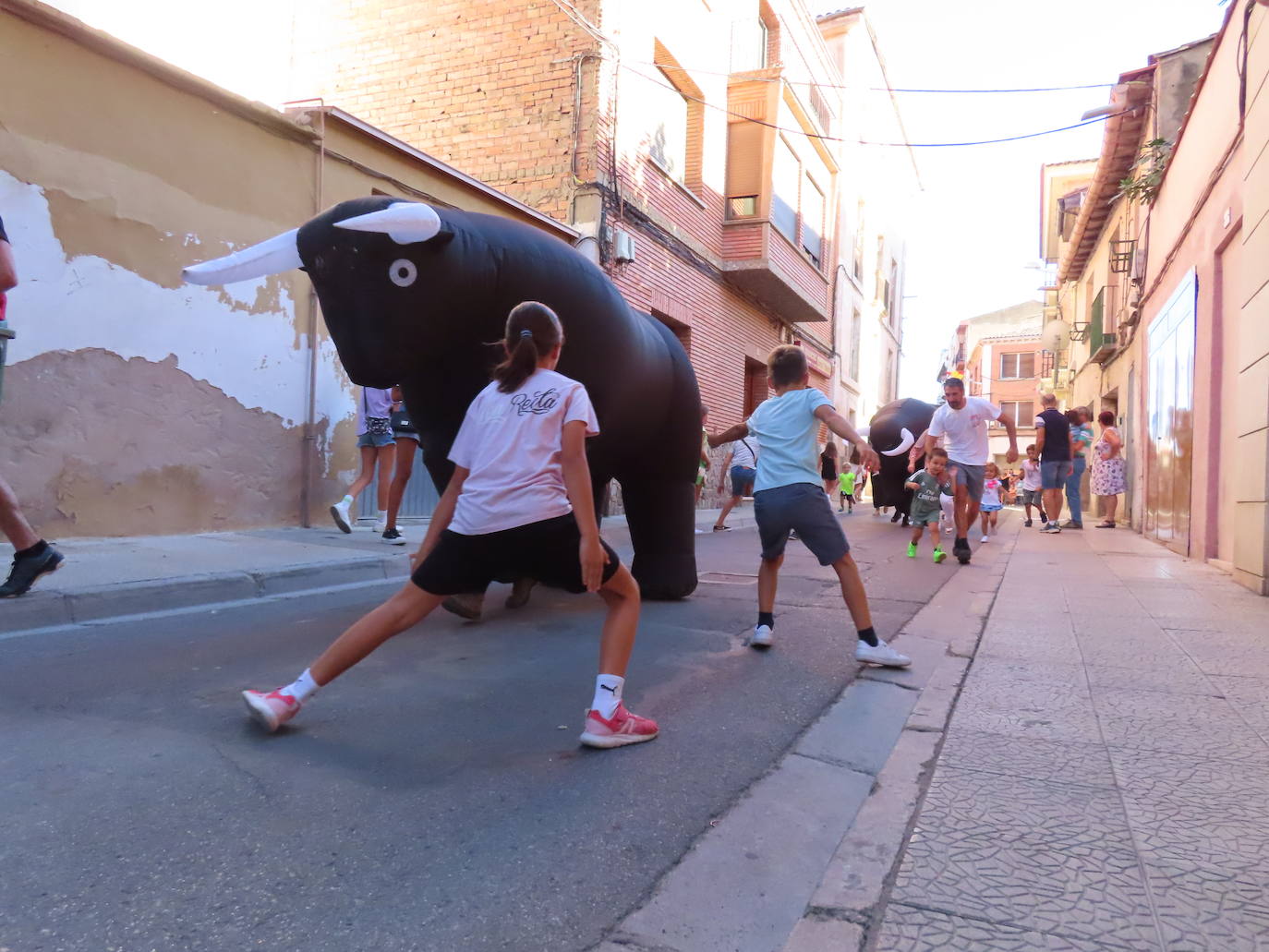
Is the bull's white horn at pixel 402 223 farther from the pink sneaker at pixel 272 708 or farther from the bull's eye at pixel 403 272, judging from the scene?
the pink sneaker at pixel 272 708

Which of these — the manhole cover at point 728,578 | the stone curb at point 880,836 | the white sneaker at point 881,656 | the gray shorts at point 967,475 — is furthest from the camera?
the gray shorts at point 967,475

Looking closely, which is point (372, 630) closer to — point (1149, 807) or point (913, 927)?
point (913, 927)

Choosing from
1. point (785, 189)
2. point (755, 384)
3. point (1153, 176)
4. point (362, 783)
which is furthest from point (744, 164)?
point (362, 783)

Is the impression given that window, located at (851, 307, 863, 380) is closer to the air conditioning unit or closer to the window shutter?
the window shutter

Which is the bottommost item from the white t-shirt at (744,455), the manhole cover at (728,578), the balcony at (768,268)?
the manhole cover at (728,578)

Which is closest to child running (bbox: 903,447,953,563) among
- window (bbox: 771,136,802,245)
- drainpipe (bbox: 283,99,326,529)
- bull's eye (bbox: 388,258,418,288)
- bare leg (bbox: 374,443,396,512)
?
bare leg (bbox: 374,443,396,512)

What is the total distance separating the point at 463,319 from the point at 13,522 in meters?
2.34

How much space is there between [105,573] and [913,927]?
4.61 meters

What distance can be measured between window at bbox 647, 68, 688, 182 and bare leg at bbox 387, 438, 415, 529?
7.51 m

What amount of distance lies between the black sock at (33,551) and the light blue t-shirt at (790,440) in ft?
11.0

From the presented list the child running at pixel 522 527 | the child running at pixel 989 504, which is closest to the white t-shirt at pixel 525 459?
the child running at pixel 522 527

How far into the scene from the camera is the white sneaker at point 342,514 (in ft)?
24.3

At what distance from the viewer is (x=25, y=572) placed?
4168 millimetres

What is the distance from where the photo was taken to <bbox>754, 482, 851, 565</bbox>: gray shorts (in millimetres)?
3977
